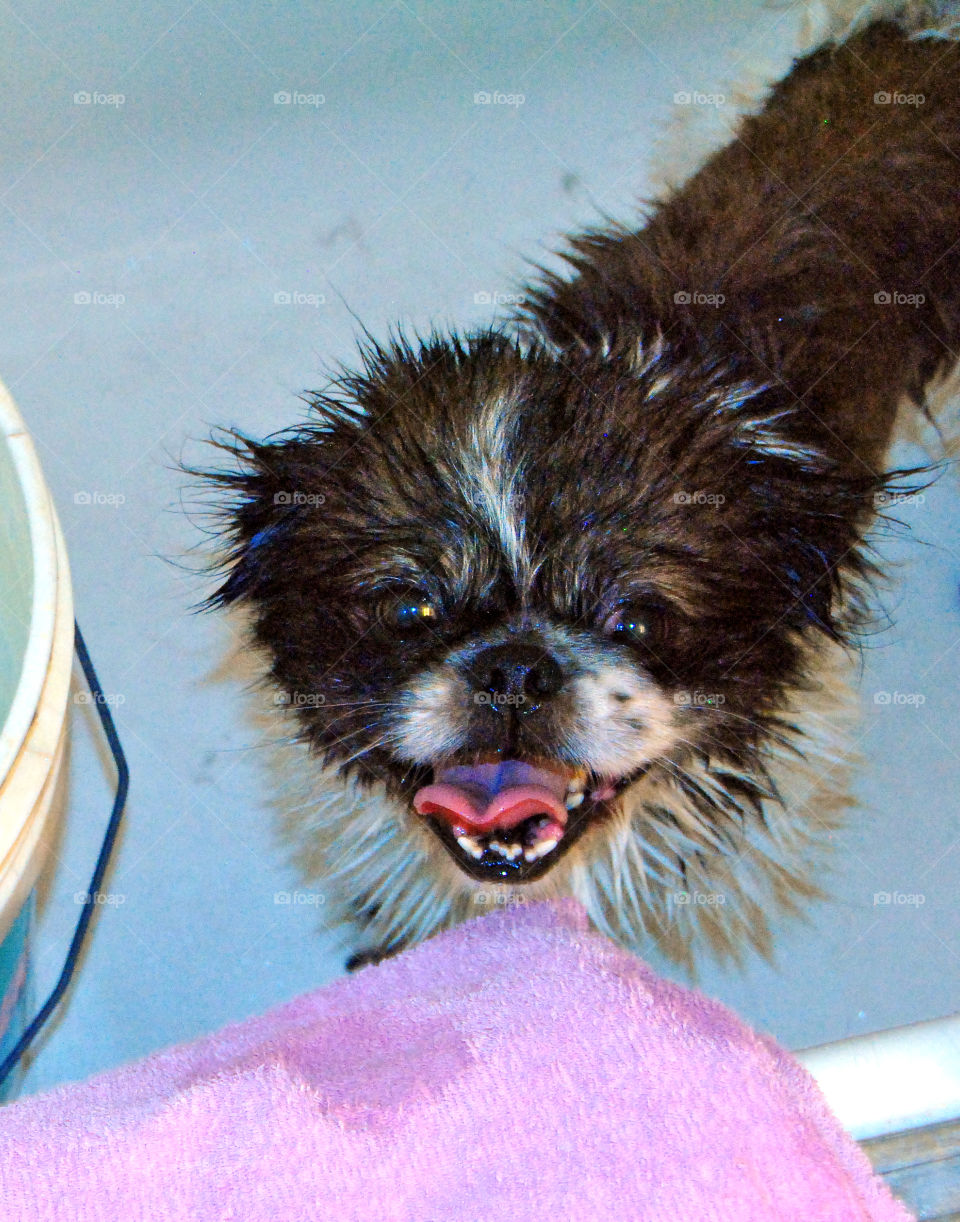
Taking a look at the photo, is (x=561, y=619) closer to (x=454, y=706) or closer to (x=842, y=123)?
(x=454, y=706)

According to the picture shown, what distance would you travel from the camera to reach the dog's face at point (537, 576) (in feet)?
5.98

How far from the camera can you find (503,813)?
184 centimetres

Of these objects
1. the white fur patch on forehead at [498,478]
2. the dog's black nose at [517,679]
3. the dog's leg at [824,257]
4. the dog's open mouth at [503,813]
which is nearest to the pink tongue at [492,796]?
the dog's open mouth at [503,813]

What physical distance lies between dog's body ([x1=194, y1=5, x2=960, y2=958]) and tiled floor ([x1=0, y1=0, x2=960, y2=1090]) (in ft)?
1.32

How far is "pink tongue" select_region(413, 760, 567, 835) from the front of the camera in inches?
72.9

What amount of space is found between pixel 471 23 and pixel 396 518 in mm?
2049

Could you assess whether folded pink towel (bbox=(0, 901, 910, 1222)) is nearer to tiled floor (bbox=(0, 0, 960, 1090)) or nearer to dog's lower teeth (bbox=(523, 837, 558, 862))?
dog's lower teeth (bbox=(523, 837, 558, 862))

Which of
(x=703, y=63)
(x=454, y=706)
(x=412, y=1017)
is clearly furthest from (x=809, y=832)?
(x=703, y=63)

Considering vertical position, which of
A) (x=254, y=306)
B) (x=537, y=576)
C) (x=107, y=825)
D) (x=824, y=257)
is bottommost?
(x=107, y=825)

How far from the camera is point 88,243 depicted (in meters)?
3.35

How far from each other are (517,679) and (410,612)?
0.80 feet

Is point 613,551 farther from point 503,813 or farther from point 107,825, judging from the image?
point 107,825

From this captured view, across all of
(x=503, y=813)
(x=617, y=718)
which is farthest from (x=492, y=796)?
(x=617, y=718)

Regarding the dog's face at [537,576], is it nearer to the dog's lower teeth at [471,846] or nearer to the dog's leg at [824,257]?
the dog's lower teeth at [471,846]
